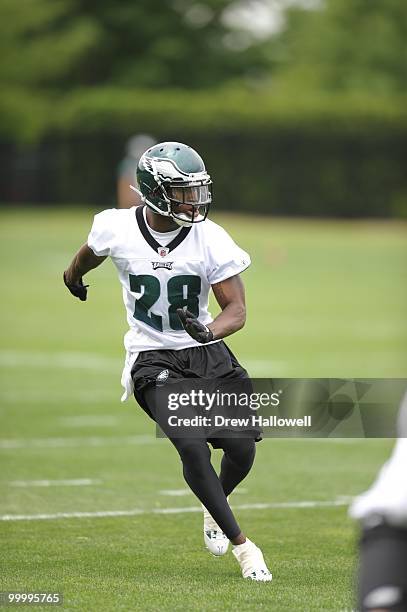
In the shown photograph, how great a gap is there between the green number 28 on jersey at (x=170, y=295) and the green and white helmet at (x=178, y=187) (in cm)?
28

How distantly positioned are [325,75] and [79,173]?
17079 millimetres

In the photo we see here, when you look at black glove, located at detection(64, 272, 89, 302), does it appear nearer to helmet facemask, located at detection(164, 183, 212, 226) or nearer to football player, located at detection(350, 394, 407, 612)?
helmet facemask, located at detection(164, 183, 212, 226)

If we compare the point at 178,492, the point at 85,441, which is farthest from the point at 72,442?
the point at 178,492

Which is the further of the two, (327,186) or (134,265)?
(327,186)

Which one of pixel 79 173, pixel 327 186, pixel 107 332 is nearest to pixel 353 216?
pixel 327 186

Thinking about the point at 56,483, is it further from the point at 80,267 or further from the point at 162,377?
the point at 162,377

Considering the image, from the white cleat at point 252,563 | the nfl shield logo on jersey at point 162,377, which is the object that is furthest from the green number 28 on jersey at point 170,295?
the white cleat at point 252,563

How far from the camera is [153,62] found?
51031mm

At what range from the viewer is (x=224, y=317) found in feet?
18.8

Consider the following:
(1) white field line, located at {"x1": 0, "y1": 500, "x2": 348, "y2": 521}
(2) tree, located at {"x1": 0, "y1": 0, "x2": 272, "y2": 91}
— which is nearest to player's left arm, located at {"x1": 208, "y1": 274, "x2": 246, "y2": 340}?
(1) white field line, located at {"x1": 0, "y1": 500, "x2": 348, "y2": 521}

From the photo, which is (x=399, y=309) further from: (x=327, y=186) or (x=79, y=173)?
(x=79, y=173)

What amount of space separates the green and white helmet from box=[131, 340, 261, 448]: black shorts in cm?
62

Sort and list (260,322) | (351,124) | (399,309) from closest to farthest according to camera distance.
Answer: (260,322) < (399,309) < (351,124)

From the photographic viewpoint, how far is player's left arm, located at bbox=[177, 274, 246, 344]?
553 centimetres
